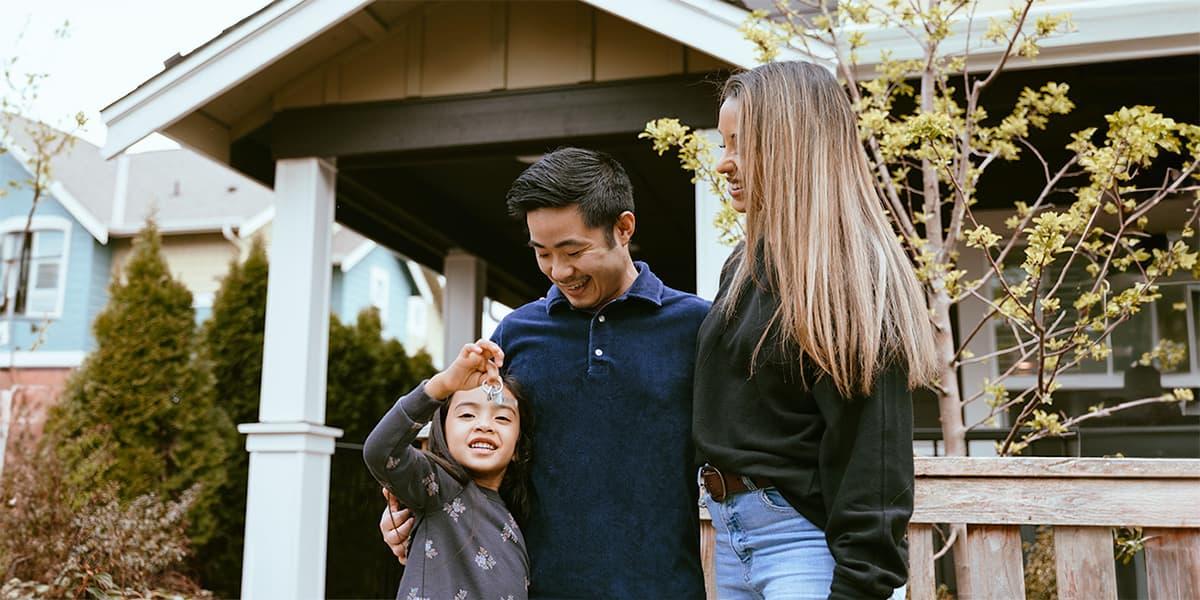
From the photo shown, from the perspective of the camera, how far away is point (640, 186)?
20.5 feet

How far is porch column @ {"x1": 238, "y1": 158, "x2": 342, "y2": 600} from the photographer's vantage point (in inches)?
184

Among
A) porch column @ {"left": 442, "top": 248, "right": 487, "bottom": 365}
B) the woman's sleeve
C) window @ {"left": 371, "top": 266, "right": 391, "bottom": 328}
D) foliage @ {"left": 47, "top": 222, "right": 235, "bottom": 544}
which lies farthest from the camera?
window @ {"left": 371, "top": 266, "right": 391, "bottom": 328}

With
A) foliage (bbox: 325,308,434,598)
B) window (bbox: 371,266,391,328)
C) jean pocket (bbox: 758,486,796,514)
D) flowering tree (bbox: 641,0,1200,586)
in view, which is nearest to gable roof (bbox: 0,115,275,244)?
window (bbox: 371,266,391,328)

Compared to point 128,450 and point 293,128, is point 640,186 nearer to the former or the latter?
point 293,128

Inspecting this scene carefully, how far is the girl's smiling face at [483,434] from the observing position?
1.79 metres

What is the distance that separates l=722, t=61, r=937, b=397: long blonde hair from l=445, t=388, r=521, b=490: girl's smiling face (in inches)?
18.4

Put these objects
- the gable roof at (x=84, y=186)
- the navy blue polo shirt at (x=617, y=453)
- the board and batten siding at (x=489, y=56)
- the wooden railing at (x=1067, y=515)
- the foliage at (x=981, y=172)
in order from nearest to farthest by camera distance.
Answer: the navy blue polo shirt at (x=617, y=453) → the wooden railing at (x=1067, y=515) → the foliage at (x=981, y=172) → the board and batten siding at (x=489, y=56) → the gable roof at (x=84, y=186)

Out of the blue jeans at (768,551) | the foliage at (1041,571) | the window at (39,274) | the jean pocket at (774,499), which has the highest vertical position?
the window at (39,274)

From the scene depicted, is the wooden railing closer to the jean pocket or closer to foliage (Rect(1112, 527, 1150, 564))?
A: foliage (Rect(1112, 527, 1150, 564))

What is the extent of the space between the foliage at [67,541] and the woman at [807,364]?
11.8 ft

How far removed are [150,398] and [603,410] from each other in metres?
6.65

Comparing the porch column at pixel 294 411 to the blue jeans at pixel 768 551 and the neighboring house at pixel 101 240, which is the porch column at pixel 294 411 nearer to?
the blue jeans at pixel 768 551

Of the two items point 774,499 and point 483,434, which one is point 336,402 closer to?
point 483,434

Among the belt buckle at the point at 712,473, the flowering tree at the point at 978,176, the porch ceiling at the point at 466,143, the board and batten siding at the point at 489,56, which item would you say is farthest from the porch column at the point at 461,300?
the belt buckle at the point at 712,473
